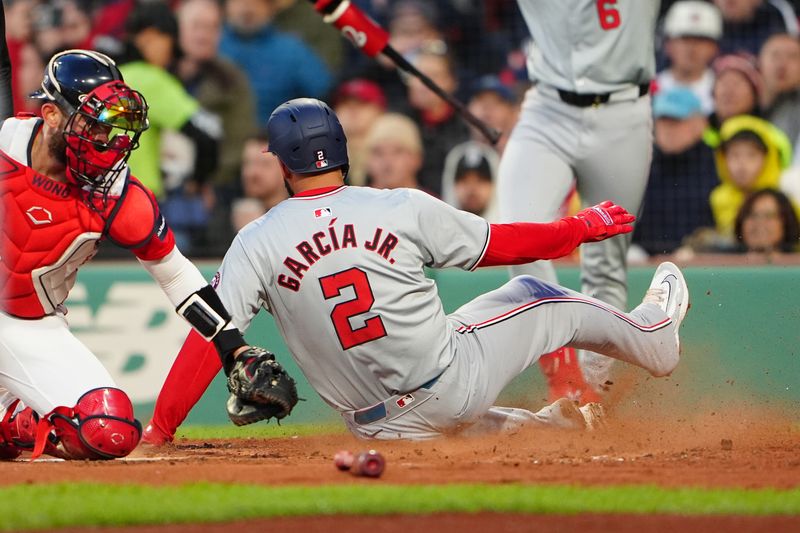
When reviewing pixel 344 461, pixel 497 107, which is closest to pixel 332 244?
pixel 344 461

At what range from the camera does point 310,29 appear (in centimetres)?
1109

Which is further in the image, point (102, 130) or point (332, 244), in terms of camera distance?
point (332, 244)

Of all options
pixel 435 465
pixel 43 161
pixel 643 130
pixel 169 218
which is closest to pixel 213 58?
pixel 169 218

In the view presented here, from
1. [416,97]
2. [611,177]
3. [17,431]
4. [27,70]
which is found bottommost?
[17,431]

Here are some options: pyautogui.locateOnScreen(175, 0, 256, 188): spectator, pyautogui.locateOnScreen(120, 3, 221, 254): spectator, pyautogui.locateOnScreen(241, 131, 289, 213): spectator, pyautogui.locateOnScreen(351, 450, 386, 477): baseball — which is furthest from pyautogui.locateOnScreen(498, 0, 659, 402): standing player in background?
pyautogui.locateOnScreen(175, 0, 256, 188): spectator

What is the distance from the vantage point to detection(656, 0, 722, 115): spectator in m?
10.1

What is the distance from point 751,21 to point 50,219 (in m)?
6.83

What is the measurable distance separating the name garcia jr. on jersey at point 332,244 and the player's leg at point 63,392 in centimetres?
98

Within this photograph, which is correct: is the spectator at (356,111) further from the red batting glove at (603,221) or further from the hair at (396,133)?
the red batting glove at (603,221)

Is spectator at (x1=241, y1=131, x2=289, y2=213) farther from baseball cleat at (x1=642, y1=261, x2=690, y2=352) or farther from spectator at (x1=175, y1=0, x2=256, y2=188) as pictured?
baseball cleat at (x1=642, y1=261, x2=690, y2=352)

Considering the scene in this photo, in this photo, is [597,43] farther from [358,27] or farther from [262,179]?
[262,179]

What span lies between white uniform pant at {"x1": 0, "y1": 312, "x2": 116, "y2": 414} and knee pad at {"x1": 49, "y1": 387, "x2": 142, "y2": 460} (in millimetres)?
61

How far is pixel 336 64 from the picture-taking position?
36.2 ft

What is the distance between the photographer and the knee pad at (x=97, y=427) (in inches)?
207
